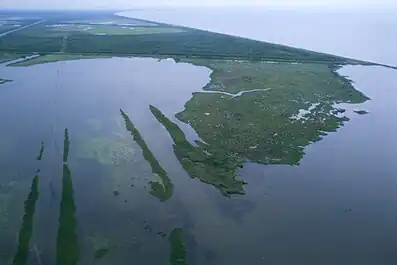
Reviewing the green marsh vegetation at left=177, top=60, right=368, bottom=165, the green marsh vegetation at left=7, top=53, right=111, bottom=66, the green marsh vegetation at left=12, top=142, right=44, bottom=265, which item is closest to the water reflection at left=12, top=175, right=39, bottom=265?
the green marsh vegetation at left=12, top=142, right=44, bottom=265

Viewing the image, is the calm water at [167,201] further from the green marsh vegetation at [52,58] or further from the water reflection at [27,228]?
the green marsh vegetation at [52,58]

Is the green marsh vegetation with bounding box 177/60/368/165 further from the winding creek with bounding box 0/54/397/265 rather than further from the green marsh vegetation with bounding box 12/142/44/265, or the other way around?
the green marsh vegetation with bounding box 12/142/44/265

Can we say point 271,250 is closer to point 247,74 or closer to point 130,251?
point 130,251

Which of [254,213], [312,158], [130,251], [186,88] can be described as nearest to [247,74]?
[186,88]

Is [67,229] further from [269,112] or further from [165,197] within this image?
[269,112]

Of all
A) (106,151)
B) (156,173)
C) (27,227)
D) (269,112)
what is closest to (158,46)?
(269,112)

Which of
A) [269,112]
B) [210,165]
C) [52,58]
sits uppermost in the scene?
[269,112]

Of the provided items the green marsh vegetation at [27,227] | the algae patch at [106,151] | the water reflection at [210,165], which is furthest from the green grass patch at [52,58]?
the green marsh vegetation at [27,227]
